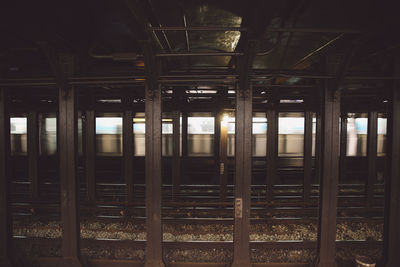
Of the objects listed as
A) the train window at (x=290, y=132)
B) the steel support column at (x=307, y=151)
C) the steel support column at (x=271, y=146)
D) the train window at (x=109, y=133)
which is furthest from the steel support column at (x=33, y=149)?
the train window at (x=290, y=132)

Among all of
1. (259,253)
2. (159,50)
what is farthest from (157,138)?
(259,253)

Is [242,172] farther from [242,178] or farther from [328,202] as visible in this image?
[328,202]

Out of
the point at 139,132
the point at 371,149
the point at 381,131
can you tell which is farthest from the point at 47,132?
the point at 381,131

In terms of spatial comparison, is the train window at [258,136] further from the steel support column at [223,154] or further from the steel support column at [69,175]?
the steel support column at [69,175]

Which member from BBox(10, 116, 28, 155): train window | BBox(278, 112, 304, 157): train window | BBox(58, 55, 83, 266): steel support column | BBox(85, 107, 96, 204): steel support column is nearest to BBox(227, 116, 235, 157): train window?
BBox(278, 112, 304, 157): train window

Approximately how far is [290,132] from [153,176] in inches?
220

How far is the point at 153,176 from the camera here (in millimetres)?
3188

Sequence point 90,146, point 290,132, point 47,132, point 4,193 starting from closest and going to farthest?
1. point 4,193
2. point 90,146
3. point 47,132
4. point 290,132

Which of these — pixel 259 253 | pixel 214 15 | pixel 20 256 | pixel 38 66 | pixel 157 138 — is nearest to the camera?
pixel 214 15

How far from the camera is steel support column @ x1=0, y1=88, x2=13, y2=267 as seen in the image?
10.6 ft

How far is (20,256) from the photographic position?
11.3 ft

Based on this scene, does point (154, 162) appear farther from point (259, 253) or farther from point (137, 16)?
Result: point (259, 253)

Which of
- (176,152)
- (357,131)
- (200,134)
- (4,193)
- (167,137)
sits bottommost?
(4,193)

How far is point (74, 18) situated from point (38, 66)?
242 cm
